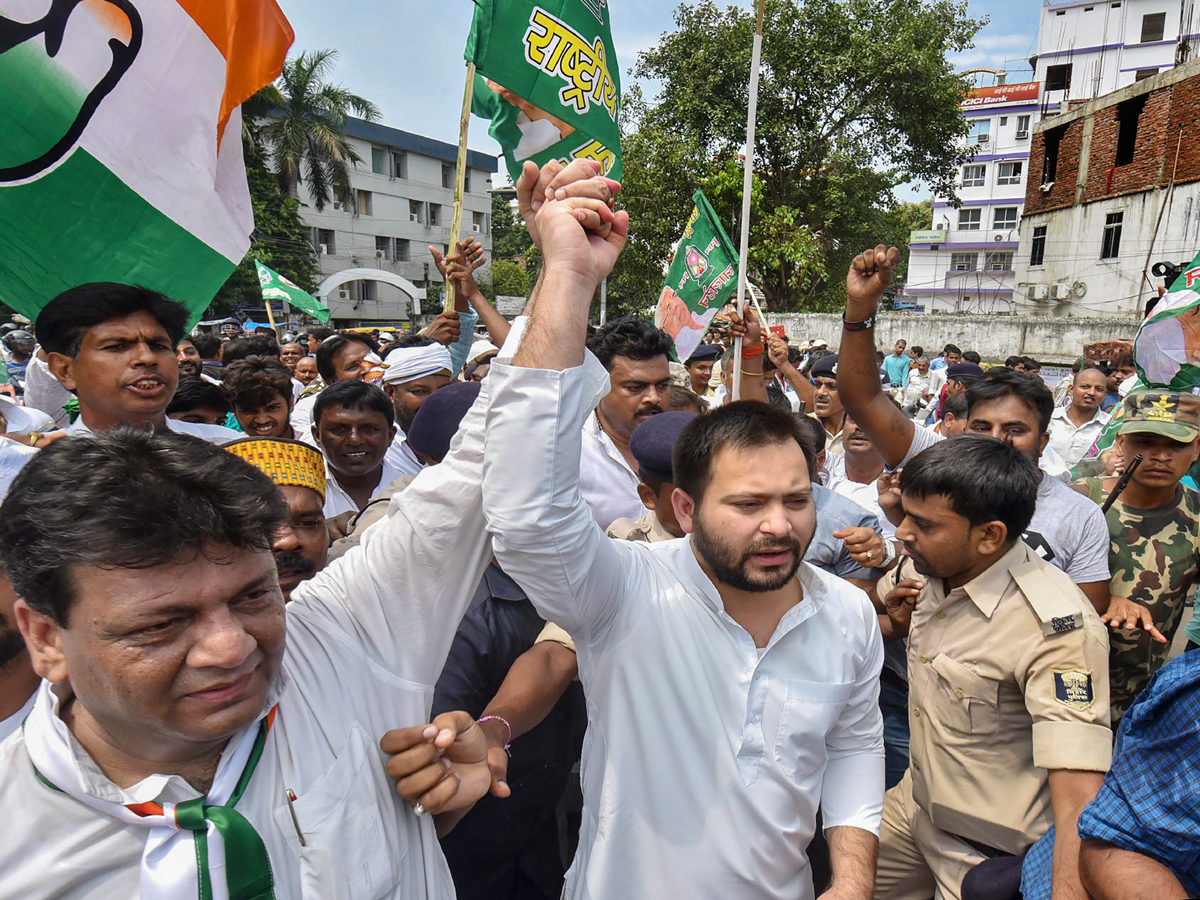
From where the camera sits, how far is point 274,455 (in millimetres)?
2143

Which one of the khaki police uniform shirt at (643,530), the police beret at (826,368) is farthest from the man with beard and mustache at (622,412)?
the police beret at (826,368)

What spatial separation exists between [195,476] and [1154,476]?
11.2ft

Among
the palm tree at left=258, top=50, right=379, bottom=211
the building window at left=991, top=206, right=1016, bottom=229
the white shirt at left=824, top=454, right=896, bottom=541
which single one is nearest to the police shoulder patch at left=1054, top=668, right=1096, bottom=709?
the white shirt at left=824, top=454, right=896, bottom=541

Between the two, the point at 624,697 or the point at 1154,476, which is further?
the point at 1154,476

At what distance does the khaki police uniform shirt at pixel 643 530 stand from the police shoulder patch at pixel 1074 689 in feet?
3.43

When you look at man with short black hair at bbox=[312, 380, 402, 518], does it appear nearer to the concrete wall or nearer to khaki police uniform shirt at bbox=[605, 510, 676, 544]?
khaki police uniform shirt at bbox=[605, 510, 676, 544]

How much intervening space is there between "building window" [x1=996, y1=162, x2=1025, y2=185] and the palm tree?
3541 centimetres

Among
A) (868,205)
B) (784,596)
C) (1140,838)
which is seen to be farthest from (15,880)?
(868,205)

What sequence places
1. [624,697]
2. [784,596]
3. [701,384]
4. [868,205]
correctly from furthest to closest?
[868,205]
[701,384]
[784,596]
[624,697]

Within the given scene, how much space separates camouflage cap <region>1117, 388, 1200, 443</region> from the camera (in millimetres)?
2967

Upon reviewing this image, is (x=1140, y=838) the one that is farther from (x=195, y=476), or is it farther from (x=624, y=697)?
(x=195, y=476)

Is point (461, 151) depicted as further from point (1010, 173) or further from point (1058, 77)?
point (1010, 173)

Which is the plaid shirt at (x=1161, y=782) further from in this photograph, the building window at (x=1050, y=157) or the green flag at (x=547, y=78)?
the building window at (x=1050, y=157)

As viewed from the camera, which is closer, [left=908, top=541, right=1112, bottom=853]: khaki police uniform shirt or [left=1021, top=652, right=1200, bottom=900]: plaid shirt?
[left=1021, top=652, right=1200, bottom=900]: plaid shirt
